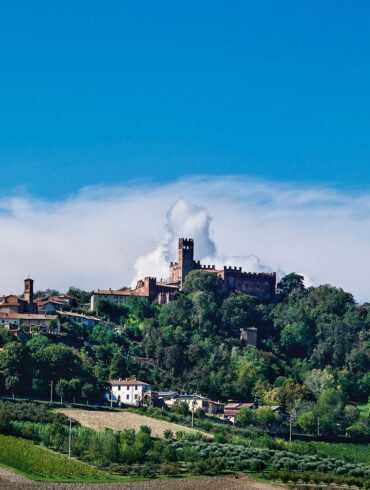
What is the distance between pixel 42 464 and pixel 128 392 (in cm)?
4073

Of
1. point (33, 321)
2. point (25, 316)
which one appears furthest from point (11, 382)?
point (25, 316)

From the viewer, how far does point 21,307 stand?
134m

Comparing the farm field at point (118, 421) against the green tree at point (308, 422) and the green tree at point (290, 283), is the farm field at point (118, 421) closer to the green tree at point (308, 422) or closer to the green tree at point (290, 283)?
the green tree at point (308, 422)

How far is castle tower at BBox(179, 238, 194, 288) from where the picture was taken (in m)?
158

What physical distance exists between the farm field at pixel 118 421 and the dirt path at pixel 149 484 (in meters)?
19.9

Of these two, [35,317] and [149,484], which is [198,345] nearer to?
[35,317]

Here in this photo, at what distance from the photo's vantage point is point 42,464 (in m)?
76.9

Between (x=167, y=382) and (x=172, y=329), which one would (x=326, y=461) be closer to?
(x=167, y=382)

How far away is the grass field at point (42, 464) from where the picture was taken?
244ft

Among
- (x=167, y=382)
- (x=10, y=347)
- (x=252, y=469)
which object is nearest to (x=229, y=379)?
(x=167, y=382)

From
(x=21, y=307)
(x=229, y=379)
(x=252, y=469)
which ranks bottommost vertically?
(x=252, y=469)

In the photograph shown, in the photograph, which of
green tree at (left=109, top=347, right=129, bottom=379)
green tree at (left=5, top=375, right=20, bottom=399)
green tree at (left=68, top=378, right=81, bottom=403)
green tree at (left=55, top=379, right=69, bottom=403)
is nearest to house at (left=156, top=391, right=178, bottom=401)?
green tree at (left=109, top=347, right=129, bottom=379)

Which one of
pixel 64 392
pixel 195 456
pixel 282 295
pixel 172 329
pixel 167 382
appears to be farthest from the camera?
pixel 282 295

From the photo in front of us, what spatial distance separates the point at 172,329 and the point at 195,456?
176 feet
